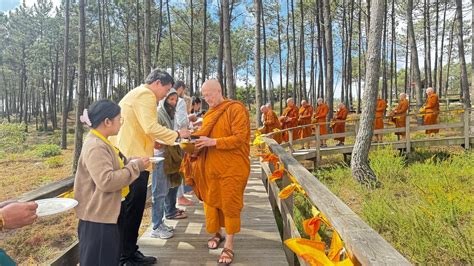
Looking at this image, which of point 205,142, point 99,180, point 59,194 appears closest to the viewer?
point 99,180

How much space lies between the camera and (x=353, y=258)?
168 cm

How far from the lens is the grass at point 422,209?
367cm

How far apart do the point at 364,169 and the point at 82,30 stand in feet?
33.9

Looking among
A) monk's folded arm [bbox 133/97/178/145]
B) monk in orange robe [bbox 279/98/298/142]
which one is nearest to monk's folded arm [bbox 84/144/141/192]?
monk's folded arm [bbox 133/97/178/145]

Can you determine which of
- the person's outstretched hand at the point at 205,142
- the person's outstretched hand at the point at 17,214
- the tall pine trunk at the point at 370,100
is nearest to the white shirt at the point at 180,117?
the person's outstretched hand at the point at 205,142

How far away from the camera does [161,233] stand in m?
3.87

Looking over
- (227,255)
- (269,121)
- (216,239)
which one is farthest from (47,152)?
(227,255)

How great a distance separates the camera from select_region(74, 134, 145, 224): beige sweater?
6.94 ft

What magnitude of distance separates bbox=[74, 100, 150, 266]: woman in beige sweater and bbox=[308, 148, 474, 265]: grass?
320cm

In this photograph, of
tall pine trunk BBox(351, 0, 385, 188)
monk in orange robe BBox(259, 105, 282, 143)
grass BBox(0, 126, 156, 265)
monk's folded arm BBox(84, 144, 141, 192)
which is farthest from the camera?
monk in orange robe BBox(259, 105, 282, 143)

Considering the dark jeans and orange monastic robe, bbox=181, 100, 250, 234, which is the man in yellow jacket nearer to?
orange monastic robe, bbox=181, 100, 250, 234

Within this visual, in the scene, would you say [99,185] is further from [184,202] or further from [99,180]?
[184,202]

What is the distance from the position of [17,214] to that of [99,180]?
647 mm

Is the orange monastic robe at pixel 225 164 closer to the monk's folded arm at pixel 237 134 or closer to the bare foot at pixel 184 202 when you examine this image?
the monk's folded arm at pixel 237 134
